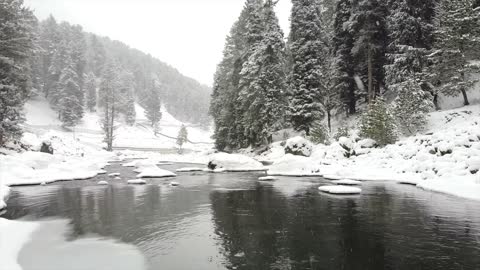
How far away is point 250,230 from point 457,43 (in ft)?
74.6

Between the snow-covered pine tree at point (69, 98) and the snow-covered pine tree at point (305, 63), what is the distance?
→ 50.1m

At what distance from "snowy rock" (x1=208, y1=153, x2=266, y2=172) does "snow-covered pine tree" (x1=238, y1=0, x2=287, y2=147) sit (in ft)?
26.5

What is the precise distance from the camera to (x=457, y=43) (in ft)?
78.6

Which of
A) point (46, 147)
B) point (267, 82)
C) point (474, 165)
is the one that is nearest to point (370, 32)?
point (267, 82)

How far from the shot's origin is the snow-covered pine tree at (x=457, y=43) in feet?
76.9

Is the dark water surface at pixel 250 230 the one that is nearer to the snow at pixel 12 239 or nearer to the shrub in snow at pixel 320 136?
the snow at pixel 12 239

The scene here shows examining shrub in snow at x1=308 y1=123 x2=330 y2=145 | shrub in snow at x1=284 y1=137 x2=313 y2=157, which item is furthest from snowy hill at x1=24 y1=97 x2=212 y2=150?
→ shrub in snow at x1=308 y1=123 x2=330 y2=145

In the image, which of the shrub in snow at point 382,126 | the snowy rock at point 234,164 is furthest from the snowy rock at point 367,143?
the snowy rock at point 234,164

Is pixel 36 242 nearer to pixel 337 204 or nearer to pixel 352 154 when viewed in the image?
pixel 337 204

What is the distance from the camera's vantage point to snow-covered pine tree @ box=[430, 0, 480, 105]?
23453 mm

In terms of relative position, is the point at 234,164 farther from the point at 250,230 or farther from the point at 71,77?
the point at 71,77

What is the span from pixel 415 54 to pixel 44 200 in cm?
2794

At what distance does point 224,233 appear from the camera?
974cm

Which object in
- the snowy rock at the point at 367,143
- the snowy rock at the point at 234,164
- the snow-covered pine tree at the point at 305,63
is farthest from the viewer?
Result: the snow-covered pine tree at the point at 305,63
